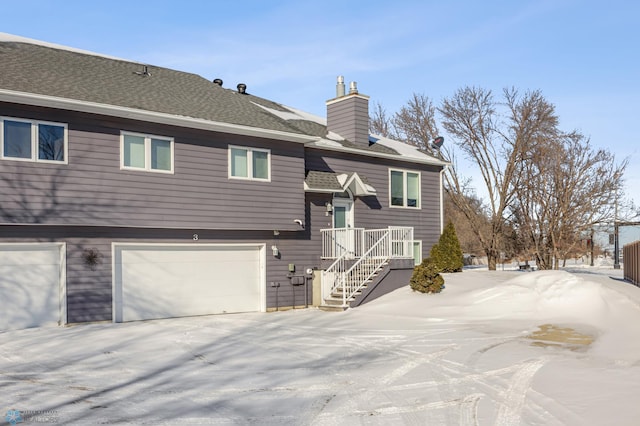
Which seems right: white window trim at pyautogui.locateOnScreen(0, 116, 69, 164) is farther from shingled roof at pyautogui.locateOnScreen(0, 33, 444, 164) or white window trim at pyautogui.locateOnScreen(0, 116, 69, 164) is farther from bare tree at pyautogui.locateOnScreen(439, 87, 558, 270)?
bare tree at pyautogui.locateOnScreen(439, 87, 558, 270)

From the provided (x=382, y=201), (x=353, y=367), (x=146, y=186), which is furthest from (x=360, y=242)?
(x=353, y=367)

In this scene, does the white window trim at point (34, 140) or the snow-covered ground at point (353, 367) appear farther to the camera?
the white window trim at point (34, 140)

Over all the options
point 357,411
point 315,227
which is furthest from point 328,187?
point 357,411

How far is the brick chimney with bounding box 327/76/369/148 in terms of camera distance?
20.7 m

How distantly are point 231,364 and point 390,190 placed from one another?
40.8ft

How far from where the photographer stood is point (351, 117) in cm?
2080

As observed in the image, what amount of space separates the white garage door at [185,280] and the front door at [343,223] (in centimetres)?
278

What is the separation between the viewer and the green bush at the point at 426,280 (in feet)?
55.1

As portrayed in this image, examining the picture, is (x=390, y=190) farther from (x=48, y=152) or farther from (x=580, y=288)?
(x=48, y=152)

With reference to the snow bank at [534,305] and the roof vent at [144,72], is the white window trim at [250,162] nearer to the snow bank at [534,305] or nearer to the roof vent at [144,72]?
the roof vent at [144,72]

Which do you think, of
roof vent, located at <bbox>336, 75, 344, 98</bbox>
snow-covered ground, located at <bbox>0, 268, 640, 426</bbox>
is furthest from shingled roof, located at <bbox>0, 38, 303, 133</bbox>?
snow-covered ground, located at <bbox>0, 268, 640, 426</bbox>

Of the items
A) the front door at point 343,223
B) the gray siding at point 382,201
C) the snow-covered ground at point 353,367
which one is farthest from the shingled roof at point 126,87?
the snow-covered ground at point 353,367

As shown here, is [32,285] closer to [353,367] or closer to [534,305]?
[353,367]

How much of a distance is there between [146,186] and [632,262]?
51.9ft
